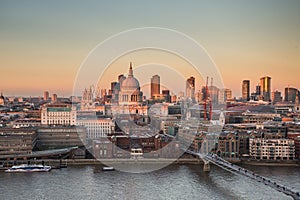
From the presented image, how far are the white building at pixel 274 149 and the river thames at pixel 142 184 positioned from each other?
1.06 meters

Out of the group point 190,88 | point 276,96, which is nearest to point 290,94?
point 276,96

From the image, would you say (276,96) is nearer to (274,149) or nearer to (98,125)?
(98,125)

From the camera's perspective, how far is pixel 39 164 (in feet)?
27.5

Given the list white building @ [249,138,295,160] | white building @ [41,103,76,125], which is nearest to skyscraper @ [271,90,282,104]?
white building @ [41,103,76,125]

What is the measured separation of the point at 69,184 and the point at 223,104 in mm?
13468

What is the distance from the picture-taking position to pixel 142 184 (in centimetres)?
644

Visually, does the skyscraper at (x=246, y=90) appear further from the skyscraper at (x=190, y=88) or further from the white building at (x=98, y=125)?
the white building at (x=98, y=125)

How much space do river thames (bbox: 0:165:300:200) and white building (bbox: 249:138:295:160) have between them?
106cm

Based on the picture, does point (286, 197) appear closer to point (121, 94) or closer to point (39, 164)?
point (39, 164)

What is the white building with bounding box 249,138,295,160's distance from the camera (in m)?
8.99

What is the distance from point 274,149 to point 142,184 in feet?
12.2

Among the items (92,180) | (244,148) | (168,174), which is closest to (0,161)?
(92,180)

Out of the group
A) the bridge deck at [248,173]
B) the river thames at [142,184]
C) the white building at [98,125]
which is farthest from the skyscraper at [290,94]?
the river thames at [142,184]

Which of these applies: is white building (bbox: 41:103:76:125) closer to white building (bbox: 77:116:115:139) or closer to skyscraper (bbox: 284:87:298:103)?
white building (bbox: 77:116:115:139)
